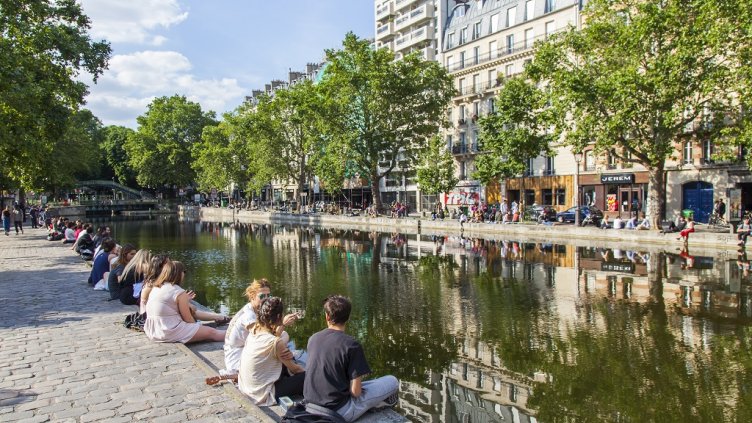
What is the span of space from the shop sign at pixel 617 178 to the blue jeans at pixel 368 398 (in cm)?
4160

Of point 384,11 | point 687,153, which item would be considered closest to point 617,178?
point 687,153

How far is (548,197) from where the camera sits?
48.8 metres

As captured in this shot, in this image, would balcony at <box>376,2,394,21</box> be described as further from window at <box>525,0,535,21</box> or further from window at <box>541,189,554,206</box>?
window at <box>541,189,554,206</box>

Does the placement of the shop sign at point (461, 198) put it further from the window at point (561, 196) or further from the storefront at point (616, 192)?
the storefront at point (616, 192)

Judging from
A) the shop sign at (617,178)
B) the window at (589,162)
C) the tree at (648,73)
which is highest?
the tree at (648,73)

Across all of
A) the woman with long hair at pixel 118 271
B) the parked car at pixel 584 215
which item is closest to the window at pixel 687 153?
the parked car at pixel 584 215

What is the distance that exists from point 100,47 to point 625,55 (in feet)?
94.3

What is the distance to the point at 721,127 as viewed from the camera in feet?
98.4

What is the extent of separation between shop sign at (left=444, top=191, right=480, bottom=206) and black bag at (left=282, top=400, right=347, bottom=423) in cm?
4778

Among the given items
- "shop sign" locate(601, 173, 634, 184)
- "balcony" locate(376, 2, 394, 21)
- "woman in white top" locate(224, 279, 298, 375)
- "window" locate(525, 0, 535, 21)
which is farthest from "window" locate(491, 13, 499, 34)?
"woman in white top" locate(224, 279, 298, 375)

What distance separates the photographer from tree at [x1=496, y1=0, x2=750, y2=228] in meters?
27.5

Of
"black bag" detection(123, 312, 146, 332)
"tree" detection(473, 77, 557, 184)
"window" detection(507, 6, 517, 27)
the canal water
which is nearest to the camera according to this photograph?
the canal water

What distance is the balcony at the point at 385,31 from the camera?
219ft

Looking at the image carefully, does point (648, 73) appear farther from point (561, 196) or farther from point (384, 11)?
point (384, 11)
